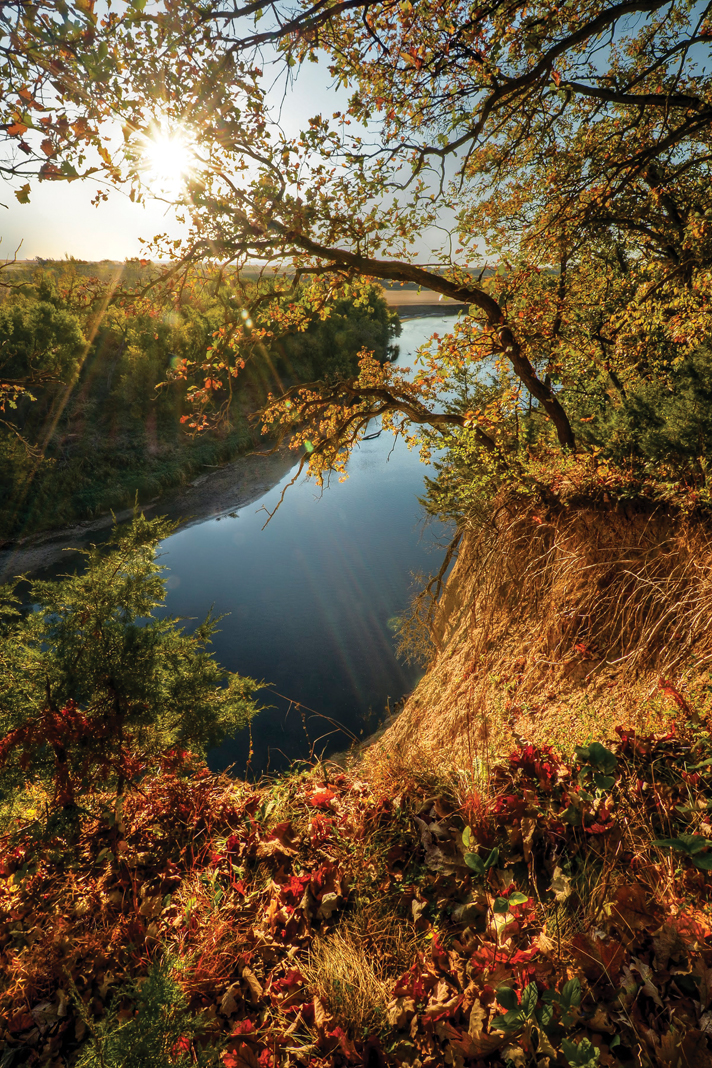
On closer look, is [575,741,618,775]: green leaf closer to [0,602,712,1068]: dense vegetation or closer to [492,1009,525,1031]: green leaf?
[0,602,712,1068]: dense vegetation

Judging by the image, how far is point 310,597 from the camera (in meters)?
13.6

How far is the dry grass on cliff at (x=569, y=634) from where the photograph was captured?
319 centimetres

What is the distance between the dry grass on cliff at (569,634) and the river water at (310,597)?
247 cm

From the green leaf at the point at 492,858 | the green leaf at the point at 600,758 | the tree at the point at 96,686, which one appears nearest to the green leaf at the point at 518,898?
the green leaf at the point at 492,858

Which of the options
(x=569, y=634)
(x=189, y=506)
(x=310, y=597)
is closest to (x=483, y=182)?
(x=569, y=634)

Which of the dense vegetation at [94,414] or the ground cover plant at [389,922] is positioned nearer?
the ground cover plant at [389,922]

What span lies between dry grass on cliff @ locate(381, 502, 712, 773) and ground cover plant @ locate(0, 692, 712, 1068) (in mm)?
417

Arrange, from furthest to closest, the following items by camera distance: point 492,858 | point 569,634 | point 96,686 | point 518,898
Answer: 1. point 569,634
2. point 96,686
3. point 492,858
4. point 518,898

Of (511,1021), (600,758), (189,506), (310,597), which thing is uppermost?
(600,758)

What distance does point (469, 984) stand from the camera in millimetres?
1789

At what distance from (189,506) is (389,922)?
17.0m

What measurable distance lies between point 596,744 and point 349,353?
102 feet

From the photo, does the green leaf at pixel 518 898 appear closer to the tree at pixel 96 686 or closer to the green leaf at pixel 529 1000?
the green leaf at pixel 529 1000

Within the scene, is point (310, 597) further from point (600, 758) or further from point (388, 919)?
point (600, 758)
